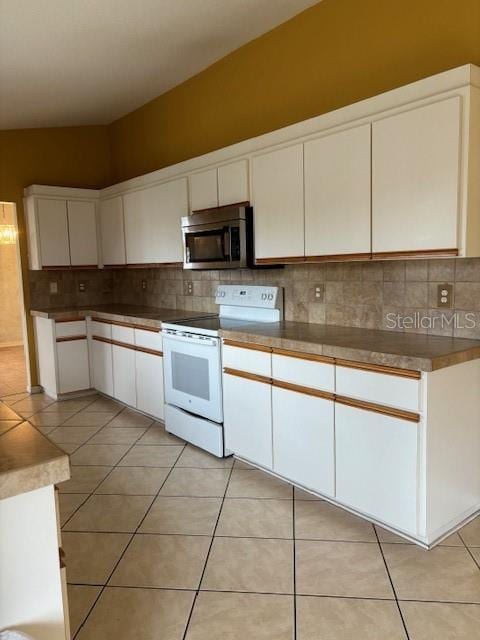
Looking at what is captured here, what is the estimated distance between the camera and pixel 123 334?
439 centimetres

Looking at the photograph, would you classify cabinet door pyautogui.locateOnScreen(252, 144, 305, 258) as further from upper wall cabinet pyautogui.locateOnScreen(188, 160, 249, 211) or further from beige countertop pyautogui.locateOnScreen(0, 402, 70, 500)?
beige countertop pyautogui.locateOnScreen(0, 402, 70, 500)

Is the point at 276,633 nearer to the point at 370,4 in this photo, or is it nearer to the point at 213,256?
the point at 213,256

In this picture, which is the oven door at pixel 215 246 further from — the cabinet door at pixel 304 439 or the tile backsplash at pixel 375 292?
the cabinet door at pixel 304 439

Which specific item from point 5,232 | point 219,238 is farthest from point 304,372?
point 5,232

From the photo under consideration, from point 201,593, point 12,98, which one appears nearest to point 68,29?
point 12,98

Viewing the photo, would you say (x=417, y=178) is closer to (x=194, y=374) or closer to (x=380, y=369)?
(x=380, y=369)

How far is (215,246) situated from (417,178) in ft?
5.25

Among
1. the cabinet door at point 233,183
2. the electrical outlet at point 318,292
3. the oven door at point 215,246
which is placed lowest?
the electrical outlet at point 318,292

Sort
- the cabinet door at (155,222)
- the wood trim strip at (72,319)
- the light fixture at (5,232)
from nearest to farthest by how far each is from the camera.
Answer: the cabinet door at (155,222), the wood trim strip at (72,319), the light fixture at (5,232)

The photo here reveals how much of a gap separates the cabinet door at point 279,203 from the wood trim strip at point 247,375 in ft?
2.54

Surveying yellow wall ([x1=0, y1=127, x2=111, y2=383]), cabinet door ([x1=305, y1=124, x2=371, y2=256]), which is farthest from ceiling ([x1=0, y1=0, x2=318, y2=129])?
cabinet door ([x1=305, y1=124, x2=371, y2=256])

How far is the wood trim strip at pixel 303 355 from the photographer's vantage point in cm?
246

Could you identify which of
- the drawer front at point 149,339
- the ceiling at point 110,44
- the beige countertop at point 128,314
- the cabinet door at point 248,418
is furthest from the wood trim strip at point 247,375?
the ceiling at point 110,44

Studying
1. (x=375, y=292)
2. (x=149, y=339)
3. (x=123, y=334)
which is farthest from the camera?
(x=123, y=334)
